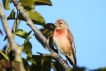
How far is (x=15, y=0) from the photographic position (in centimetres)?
359

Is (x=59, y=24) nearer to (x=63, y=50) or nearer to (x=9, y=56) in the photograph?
(x=63, y=50)

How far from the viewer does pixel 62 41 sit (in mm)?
7656

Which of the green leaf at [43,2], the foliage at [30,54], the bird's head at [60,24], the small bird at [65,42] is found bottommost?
the small bird at [65,42]

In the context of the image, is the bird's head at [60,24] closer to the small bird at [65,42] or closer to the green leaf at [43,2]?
the small bird at [65,42]

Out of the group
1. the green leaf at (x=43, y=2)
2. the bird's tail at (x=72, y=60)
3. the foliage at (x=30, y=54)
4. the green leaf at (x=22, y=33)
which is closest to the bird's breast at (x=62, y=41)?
the bird's tail at (x=72, y=60)

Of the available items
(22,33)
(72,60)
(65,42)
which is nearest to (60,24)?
(65,42)

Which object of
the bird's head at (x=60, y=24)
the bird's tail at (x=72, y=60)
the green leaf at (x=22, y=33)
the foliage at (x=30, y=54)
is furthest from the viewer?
the bird's head at (x=60, y=24)

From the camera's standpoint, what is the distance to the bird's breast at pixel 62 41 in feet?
24.5

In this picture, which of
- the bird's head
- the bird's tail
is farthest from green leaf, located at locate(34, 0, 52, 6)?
the bird's head

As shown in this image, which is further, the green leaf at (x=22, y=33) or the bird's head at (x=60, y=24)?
the bird's head at (x=60, y=24)

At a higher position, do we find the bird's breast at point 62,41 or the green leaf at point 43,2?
the green leaf at point 43,2

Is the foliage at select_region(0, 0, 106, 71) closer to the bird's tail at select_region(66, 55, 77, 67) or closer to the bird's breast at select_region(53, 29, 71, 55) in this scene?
the bird's tail at select_region(66, 55, 77, 67)

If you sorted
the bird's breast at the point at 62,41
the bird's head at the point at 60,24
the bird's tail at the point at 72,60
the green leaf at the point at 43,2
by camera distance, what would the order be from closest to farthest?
the green leaf at the point at 43,2 → the bird's tail at the point at 72,60 → the bird's breast at the point at 62,41 → the bird's head at the point at 60,24

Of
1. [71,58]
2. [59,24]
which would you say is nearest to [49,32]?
[71,58]
